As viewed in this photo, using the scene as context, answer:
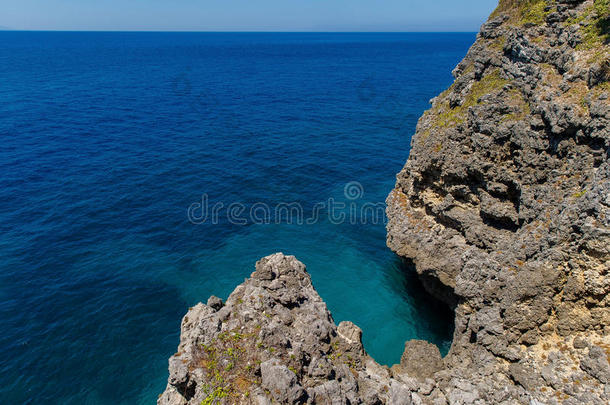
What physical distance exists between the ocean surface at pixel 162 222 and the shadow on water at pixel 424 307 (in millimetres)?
153

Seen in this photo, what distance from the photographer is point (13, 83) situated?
110 metres

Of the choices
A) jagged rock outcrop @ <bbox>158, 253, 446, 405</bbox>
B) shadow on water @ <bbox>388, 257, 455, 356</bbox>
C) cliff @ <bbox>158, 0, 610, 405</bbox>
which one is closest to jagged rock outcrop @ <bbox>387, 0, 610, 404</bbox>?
cliff @ <bbox>158, 0, 610, 405</bbox>

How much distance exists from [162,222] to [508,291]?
3953 cm

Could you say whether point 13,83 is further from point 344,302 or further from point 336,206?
point 344,302

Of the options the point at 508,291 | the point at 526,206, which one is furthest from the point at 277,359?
the point at 526,206

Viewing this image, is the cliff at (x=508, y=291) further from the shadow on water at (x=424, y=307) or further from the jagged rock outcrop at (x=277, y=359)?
the shadow on water at (x=424, y=307)

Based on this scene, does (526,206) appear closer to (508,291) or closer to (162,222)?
(508,291)

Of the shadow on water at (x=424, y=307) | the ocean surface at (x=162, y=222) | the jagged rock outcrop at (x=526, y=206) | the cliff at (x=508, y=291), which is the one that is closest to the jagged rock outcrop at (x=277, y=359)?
the cliff at (x=508, y=291)

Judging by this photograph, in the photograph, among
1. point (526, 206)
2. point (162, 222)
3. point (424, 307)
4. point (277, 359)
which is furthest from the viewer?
point (162, 222)

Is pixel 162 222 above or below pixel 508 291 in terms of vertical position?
below

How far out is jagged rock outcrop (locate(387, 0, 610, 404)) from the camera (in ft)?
59.9

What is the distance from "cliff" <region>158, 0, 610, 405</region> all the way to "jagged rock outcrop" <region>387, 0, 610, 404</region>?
7 centimetres

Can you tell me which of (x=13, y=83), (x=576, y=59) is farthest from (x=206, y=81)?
(x=576, y=59)

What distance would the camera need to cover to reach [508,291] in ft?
67.8
